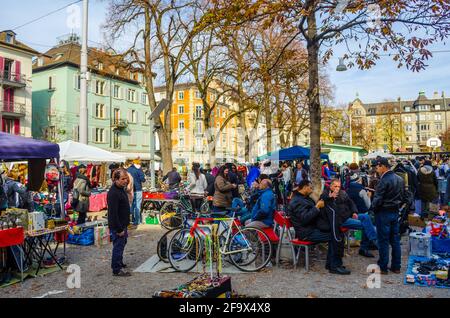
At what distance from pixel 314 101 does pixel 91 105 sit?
41.5 meters

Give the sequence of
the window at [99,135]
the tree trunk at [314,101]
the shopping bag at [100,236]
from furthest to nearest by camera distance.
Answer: the window at [99,135]
the shopping bag at [100,236]
the tree trunk at [314,101]

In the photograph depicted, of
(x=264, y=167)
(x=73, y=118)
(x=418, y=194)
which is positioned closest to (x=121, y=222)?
(x=418, y=194)

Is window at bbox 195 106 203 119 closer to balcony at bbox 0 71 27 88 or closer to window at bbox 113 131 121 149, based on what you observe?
window at bbox 113 131 121 149

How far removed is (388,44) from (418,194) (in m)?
5.83

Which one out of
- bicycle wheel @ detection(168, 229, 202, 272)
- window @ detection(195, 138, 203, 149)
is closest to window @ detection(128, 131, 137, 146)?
window @ detection(195, 138, 203, 149)

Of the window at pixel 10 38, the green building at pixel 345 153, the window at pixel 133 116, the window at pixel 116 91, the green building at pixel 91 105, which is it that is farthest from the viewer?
the window at pixel 133 116

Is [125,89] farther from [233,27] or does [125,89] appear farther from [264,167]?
[233,27]

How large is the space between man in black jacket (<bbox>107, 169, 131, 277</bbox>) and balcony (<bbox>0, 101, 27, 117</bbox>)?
34.3 meters

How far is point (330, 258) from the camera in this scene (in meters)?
6.56

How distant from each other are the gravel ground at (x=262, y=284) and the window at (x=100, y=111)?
42222mm

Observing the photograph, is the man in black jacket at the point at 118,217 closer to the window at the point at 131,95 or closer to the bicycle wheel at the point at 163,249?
the bicycle wheel at the point at 163,249

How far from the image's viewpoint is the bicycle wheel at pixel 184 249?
6730mm

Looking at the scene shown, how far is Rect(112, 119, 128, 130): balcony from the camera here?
48981 mm

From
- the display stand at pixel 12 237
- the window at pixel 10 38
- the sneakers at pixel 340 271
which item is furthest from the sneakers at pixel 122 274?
the window at pixel 10 38
